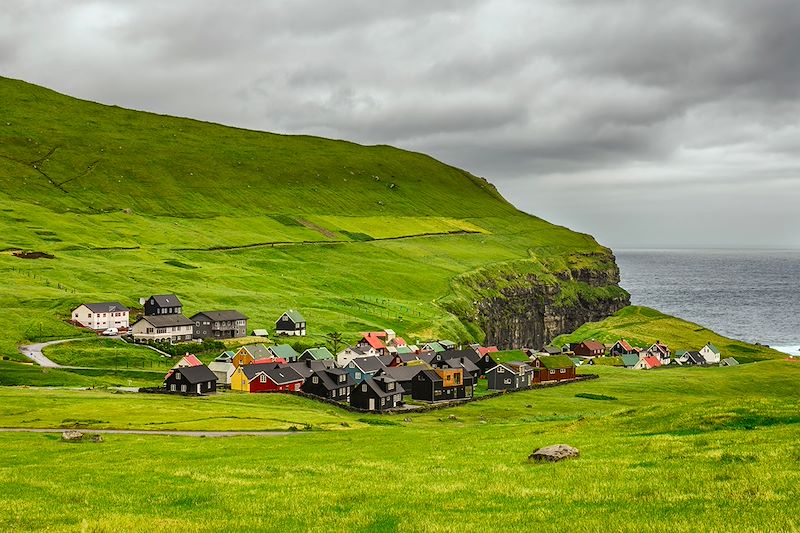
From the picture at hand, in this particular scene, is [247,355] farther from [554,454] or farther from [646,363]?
[554,454]

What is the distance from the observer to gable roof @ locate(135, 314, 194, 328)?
6161 inches

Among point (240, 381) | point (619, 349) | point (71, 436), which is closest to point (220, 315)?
point (240, 381)

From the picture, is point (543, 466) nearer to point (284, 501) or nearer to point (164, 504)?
point (284, 501)

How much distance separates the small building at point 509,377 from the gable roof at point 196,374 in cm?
5147

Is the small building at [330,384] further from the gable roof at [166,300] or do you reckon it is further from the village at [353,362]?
the gable roof at [166,300]

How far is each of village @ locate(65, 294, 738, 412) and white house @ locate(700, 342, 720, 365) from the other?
0.23 metres

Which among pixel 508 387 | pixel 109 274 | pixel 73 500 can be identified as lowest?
pixel 508 387

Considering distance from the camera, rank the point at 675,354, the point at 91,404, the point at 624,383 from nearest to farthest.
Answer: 1. the point at 91,404
2. the point at 624,383
3. the point at 675,354

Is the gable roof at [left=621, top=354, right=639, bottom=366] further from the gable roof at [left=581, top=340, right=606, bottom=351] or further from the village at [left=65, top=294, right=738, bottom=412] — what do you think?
the gable roof at [left=581, top=340, right=606, bottom=351]

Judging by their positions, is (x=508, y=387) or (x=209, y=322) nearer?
(x=508, y=387)

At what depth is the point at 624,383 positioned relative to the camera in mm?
132000

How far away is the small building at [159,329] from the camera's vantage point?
513 feet

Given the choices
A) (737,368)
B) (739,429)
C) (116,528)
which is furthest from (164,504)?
(737,368)

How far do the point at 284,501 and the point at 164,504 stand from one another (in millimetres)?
4393
